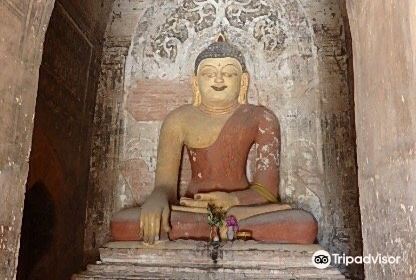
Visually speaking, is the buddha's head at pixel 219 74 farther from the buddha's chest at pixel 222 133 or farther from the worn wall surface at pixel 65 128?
the worn wall surface at pixel 65 128

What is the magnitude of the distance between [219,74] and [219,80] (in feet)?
0.22

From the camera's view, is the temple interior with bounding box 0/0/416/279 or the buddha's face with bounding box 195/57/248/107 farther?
the buddha's face with bounding box 195/57/248/107

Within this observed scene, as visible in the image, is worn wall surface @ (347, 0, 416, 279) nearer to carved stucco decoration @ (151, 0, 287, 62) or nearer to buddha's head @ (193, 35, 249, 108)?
buddha's head @ (193, 35, 249, 108)

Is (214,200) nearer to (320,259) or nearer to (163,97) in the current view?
(320,259)

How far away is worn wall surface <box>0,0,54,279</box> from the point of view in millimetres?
2613

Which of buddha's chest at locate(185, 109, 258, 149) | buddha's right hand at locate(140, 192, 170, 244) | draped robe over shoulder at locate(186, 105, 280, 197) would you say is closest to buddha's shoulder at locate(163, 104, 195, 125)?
buddha's chest at locate(185, 109, 258, 149)

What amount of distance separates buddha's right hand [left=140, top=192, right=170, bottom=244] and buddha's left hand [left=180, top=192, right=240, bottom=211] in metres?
0.25

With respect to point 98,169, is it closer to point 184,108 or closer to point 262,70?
point 184,108

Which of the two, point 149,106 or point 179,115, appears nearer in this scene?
point 179,115

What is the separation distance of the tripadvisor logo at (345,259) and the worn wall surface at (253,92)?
227mm

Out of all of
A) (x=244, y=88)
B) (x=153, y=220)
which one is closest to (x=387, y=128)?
(x=153, y=220)

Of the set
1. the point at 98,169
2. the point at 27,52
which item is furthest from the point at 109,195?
the point at 27,52

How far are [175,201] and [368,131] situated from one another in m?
2.69

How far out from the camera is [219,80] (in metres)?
5.59
